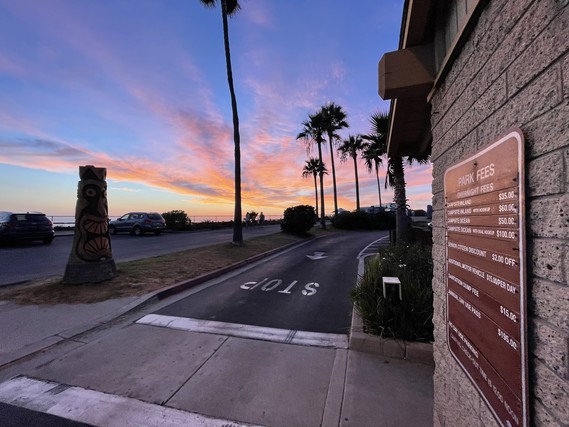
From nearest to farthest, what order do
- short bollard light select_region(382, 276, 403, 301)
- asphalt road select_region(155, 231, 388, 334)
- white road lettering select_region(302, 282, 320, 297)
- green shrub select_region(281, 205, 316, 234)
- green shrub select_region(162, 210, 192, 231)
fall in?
short bollard light select_region(382, 276, 403, 301)
asphalt road select_region(155, 231, 388, 334)
white road lettering select_region(302, 282, 320, 297)
green shrub select_region(281, 205, 316, 234)
green shrub select_region(162, 210, 192, 231)

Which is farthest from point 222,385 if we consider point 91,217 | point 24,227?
point 24,227

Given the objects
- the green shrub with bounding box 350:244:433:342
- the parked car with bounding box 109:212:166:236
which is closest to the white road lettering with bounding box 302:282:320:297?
the green shrub with bounding box 350:244:433:342

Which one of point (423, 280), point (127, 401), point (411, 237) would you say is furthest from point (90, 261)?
point (411, 237)

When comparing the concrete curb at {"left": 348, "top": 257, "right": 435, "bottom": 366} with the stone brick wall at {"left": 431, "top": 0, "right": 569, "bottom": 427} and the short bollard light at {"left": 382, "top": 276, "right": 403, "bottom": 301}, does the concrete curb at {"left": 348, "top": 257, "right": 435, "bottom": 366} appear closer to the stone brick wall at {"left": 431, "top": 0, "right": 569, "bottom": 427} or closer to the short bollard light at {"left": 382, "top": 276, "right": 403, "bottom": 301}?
the short bollard light at {"left": 382, "top": 276, "right": 403, "bottom": 301}

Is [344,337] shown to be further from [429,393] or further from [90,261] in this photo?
[90,261]

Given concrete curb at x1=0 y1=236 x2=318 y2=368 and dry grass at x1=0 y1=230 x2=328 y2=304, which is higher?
dry grass at x1=0 y1=230 x2=328 y2=304

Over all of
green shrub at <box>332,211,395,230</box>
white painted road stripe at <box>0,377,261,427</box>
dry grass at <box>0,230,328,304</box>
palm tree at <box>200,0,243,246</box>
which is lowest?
white painted road stripe at <box>0,377,261,427</box>

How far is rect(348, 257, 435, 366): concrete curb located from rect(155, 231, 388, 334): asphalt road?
2.18 ft

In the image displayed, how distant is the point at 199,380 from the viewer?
11.2ft

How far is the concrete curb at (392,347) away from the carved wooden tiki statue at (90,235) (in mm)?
6117

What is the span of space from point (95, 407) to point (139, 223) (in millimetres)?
21101

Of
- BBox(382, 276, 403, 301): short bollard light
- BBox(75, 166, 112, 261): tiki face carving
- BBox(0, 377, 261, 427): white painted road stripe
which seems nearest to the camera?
BBox(0, 377, 261, 427): white painted road stripe

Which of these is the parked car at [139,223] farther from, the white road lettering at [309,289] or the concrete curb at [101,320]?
the white road lettering at [309,289]

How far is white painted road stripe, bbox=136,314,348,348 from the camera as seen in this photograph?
441 centimetres
